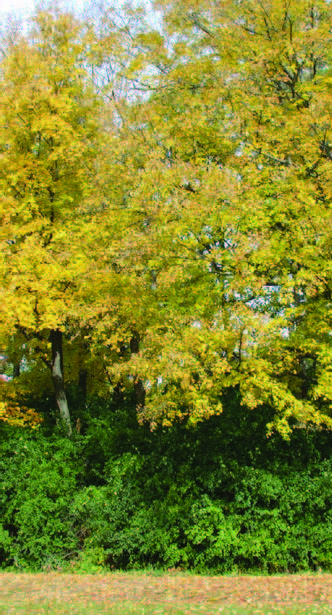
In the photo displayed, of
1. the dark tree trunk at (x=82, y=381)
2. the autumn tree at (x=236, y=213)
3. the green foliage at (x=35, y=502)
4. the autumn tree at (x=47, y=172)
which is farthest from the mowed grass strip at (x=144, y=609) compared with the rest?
the dark tree trunk at (x=82, y=381)

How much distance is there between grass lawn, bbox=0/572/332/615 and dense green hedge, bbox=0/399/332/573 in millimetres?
1019

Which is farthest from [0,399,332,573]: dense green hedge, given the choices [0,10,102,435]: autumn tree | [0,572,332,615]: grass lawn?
[0,10,102,435]: autumn tree

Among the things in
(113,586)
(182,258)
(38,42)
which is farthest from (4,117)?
(113,586)

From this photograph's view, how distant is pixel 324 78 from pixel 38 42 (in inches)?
312

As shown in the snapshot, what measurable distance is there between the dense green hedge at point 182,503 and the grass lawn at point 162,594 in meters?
1.02

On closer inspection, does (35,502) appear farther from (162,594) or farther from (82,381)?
(82,381)

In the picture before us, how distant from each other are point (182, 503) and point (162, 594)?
3.19 metres

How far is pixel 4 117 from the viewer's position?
1443cm

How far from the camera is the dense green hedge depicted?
11891 mm

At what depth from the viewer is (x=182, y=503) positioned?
12.3 metres

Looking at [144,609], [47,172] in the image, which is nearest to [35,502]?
[144,609]

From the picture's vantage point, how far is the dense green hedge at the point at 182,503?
11.9 metres

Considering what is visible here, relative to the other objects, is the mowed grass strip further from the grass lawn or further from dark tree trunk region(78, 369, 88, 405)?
dark tree trunk region(78, 369, 88, 405)

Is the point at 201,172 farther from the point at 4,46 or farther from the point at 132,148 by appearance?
the point at 4,46
